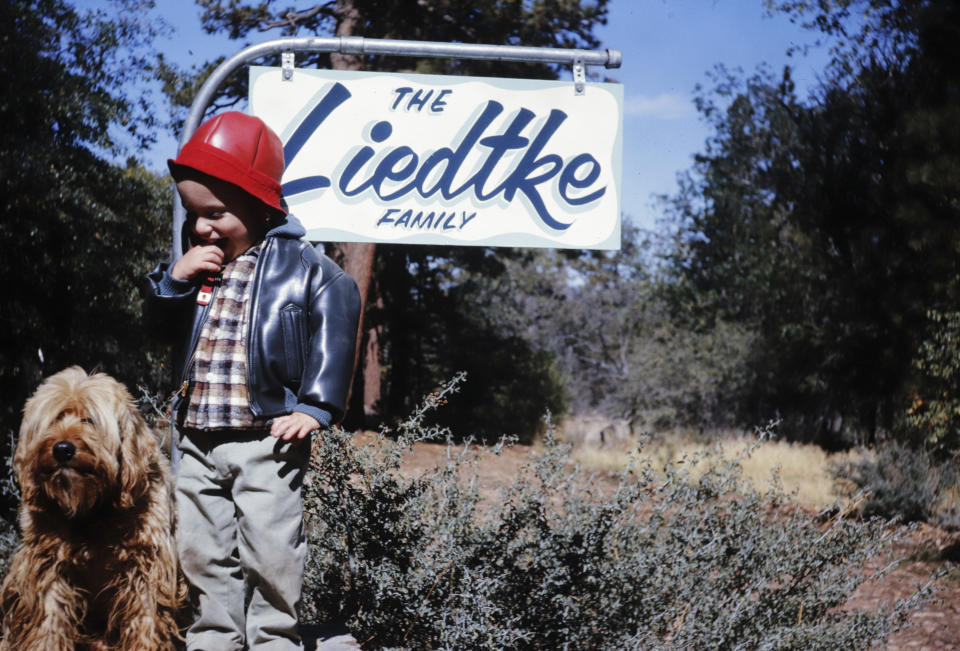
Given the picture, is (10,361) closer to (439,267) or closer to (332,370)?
(332,370)

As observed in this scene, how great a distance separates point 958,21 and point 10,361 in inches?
388

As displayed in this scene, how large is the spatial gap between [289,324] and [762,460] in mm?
10416

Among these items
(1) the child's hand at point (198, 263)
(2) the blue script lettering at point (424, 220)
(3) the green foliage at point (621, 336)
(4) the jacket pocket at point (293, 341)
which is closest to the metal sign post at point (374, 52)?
(2) the blue script lettering at point (424, 220)

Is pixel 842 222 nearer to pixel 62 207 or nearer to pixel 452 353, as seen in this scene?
pixel 452 353

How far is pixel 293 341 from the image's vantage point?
281cm

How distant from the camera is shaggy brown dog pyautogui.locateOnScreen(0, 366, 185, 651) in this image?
97.5 inches

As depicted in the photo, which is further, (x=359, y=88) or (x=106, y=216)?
(x=106, y=216)

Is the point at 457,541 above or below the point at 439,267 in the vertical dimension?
below

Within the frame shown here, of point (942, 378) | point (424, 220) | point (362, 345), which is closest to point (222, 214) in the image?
point (424, 220)

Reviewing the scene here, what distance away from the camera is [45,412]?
251cm

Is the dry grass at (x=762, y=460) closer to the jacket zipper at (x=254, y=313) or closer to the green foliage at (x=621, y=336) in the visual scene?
the green foliage at (x=621, y=336)

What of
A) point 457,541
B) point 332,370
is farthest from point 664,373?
point 332,370

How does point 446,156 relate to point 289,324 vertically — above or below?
above

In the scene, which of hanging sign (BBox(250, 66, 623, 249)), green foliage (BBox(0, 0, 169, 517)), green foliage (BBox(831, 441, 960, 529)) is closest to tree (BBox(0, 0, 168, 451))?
green foliage (BBox(0, 0, 169, 517))
